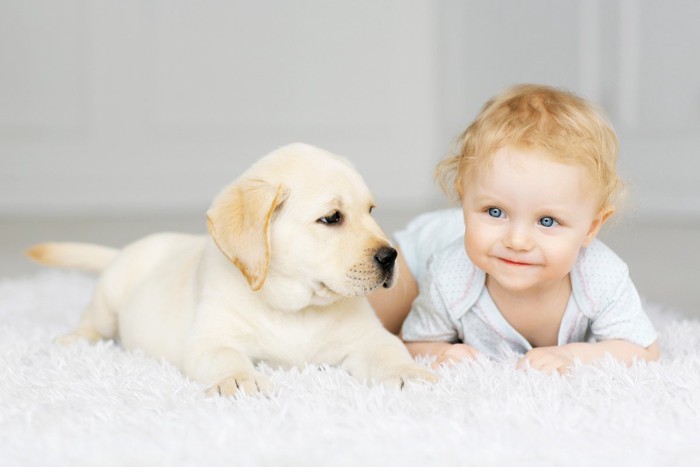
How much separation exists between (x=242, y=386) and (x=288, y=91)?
492 centimetres

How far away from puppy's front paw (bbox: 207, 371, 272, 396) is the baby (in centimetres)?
42

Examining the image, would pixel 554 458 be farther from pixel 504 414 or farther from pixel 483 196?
pixel 483 196

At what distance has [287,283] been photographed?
5.44 feet

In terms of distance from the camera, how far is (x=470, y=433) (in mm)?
1172

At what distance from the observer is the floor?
2836 mm

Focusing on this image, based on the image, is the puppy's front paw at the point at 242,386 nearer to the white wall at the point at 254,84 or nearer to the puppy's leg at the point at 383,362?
the puppy's leg at the point at 383,362

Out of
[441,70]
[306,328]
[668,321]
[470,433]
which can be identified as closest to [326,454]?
[470,433]

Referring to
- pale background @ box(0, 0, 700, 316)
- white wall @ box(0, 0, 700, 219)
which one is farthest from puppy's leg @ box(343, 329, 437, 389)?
white wall @ box(0, 0, 700, 219)

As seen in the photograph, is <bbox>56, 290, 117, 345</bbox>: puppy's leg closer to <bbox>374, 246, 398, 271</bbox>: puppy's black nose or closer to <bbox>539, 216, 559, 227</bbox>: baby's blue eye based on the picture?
<bbox>374, 246, 398, 271</bbox>: puppy's black nose

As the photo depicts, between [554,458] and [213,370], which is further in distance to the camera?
[213,370]

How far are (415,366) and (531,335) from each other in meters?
0.42

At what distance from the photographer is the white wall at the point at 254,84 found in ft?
17.3

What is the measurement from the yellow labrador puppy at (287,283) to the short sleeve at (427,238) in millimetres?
485

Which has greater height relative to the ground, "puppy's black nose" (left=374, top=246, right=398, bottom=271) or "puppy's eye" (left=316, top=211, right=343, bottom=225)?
"puppy's eye" (left=316, top=211, right=343, bottom=225)
